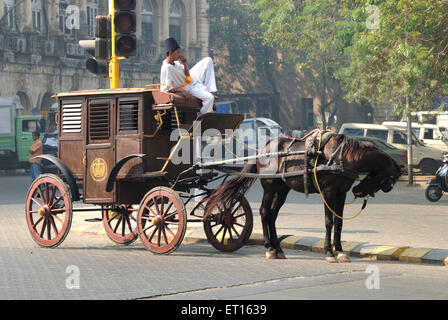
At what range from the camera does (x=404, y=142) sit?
36.1 metres

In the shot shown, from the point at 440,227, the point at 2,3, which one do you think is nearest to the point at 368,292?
the point at 440,227

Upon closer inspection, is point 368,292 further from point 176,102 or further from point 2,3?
point 2,3

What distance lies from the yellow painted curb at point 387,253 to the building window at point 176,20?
51608mm

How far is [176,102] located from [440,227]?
566 centimetres

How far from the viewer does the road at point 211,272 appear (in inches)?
355

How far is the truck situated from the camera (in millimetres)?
38812

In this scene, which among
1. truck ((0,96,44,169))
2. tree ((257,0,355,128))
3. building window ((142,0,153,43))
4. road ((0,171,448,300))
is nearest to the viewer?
road ((0,171,448,300))

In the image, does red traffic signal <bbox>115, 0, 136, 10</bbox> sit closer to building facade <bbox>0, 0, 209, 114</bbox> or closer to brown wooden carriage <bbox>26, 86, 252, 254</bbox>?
brown wooden carriage <bbox>26, 86, 252, 254</bbox>

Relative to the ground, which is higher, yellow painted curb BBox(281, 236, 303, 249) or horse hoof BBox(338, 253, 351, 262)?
horse hoof BBox(338, 253, 351, 262)

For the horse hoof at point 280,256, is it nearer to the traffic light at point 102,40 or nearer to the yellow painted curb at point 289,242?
the yellow painted curb at point 289,242

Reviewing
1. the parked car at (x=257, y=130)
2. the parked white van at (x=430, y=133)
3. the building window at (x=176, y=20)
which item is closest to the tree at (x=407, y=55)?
the parked white van at (x=430, y=133)

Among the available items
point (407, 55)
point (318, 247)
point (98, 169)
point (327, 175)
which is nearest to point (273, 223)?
point (318, 247)

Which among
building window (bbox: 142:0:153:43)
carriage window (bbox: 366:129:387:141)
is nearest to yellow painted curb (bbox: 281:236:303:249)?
carriage window (bbox: 366:129:387:141)
